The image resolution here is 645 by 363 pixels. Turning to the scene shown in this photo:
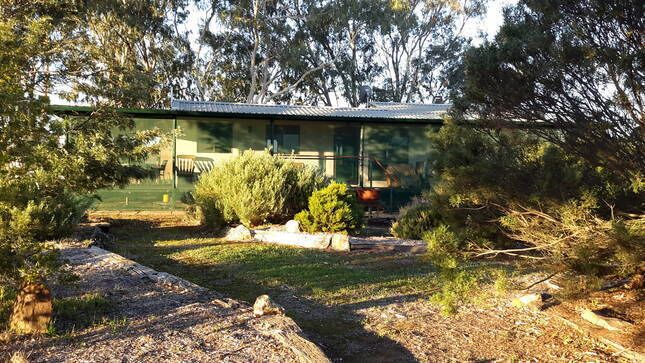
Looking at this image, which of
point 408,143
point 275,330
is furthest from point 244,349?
point 408,143

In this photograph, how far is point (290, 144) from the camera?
16141mm

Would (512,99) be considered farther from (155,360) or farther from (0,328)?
(0,328)

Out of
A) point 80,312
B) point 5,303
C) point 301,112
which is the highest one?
point 301,112

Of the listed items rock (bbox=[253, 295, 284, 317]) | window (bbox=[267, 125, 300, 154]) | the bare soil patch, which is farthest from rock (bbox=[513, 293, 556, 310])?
window (bbox=[267, 125, 300, 154])

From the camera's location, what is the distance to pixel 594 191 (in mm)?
4375

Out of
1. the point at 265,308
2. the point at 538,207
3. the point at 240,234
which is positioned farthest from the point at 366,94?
the point at 265,308

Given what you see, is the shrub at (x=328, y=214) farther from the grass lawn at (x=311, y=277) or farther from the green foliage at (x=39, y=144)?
the green foliage at (x=39, y=144)

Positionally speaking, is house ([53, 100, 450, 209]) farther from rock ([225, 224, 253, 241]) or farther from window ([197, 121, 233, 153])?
rock ([225, 224, 253, 241])

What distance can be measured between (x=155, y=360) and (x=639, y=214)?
12.5 feet

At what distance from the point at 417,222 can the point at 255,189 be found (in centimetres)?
303

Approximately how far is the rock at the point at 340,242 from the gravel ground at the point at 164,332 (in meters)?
3.66

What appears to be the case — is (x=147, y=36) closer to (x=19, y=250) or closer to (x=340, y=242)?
(x=340, y=242)

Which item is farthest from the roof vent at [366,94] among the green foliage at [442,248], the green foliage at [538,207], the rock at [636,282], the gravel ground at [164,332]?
the green foliage at [442,248]

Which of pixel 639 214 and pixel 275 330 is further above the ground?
pixel 639 214
